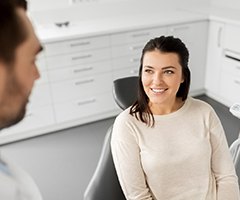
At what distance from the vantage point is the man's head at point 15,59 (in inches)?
23.6

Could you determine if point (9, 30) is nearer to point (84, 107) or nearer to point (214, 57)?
point (84, 107)

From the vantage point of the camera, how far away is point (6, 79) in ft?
2.03

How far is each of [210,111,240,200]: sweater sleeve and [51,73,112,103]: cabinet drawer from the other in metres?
1.74

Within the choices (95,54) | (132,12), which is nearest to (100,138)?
(95,54)

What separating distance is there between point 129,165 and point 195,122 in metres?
0.32

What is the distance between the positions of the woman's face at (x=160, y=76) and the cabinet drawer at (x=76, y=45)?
1546 millimetres

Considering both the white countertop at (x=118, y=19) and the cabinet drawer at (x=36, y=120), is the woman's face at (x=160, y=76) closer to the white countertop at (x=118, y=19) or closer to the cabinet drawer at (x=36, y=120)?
the white countertop at (x=118, y=19)

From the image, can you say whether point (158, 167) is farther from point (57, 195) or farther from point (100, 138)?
point (100, 138)

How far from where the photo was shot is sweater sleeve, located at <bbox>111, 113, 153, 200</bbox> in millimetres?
1196

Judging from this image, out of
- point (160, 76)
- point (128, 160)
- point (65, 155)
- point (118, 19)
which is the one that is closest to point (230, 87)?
point (118, 19)

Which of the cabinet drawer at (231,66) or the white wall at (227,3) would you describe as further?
the white wall at (227,3)

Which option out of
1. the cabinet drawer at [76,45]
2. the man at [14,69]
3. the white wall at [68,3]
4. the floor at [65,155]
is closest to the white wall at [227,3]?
the white wall at [68,3]

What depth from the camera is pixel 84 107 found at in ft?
9.62

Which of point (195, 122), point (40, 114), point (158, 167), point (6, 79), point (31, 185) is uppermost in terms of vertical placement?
point (6, 79)
